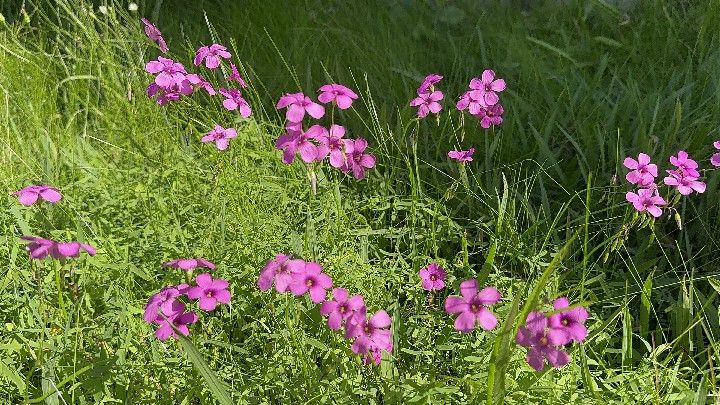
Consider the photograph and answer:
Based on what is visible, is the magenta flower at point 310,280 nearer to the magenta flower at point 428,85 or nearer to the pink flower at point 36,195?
the pink flower at point 36,195

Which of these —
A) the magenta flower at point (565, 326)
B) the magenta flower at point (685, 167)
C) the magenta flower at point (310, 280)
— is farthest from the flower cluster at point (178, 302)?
the magenta flower at point (685, 167)

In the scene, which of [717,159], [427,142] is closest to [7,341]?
[427,142]

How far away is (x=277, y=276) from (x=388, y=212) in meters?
1.00

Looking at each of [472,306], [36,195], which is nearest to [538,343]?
[472,306]

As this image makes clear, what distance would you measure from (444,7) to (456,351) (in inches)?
80.5

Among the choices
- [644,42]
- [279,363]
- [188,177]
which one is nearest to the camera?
[279,363]

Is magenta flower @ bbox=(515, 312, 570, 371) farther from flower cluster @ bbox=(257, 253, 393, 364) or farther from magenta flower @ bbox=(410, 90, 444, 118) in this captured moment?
magenta flower @ bbox=(410, 90, 444, 118)

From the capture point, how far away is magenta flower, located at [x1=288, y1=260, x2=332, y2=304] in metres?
1.18

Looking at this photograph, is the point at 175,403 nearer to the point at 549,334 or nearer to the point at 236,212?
the point at 236,212

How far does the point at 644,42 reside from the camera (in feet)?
9.70

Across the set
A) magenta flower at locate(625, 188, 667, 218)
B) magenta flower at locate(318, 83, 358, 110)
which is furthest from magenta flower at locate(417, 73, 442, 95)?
magenta flower at locate(625, 188, 667, 218)

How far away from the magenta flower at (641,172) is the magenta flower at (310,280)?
28.1 inches

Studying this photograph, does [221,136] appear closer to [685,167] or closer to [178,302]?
[178,302]

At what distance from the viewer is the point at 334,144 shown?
1477mm
